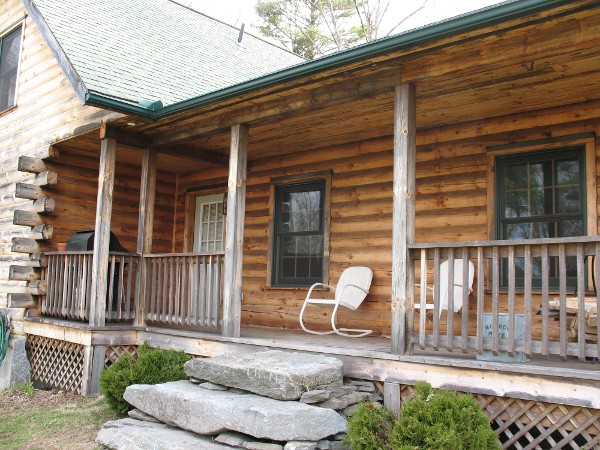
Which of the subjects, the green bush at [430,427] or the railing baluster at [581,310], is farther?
the railing baluster at [581,310]

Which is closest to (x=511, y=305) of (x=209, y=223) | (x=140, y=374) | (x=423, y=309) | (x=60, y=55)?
(x=423, y=309)

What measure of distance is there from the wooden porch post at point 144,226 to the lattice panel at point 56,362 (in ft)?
2.65

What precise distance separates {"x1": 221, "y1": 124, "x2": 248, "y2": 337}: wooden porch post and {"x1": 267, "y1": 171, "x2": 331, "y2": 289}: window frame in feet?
5.61

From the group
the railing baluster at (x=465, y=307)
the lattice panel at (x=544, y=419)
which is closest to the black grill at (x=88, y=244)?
the railing baluster at (x=465, y=307)

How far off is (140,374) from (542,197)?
4.16 metres

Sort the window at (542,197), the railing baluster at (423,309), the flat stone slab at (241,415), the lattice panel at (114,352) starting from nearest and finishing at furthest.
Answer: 1. the flat stone slab at (241,415)
2. the railing baluster at (423,309)
3. the window at (542,197)
4. the lattice panel at (114,352)

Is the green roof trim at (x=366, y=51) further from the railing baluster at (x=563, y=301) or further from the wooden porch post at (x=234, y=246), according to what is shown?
the railing baluster at (x=563, y=301)

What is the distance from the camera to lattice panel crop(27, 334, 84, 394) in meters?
7.34

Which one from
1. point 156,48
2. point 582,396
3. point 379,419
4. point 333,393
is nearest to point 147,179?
point 156,48

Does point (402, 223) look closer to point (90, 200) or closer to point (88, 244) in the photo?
point (88, 244)

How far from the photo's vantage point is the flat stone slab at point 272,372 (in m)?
4.55

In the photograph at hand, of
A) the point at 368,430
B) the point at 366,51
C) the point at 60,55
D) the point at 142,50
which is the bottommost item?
the point at 368,430

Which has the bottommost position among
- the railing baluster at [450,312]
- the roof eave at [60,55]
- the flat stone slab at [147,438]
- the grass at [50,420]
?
the grass at [50,420]

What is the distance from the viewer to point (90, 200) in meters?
8.70
